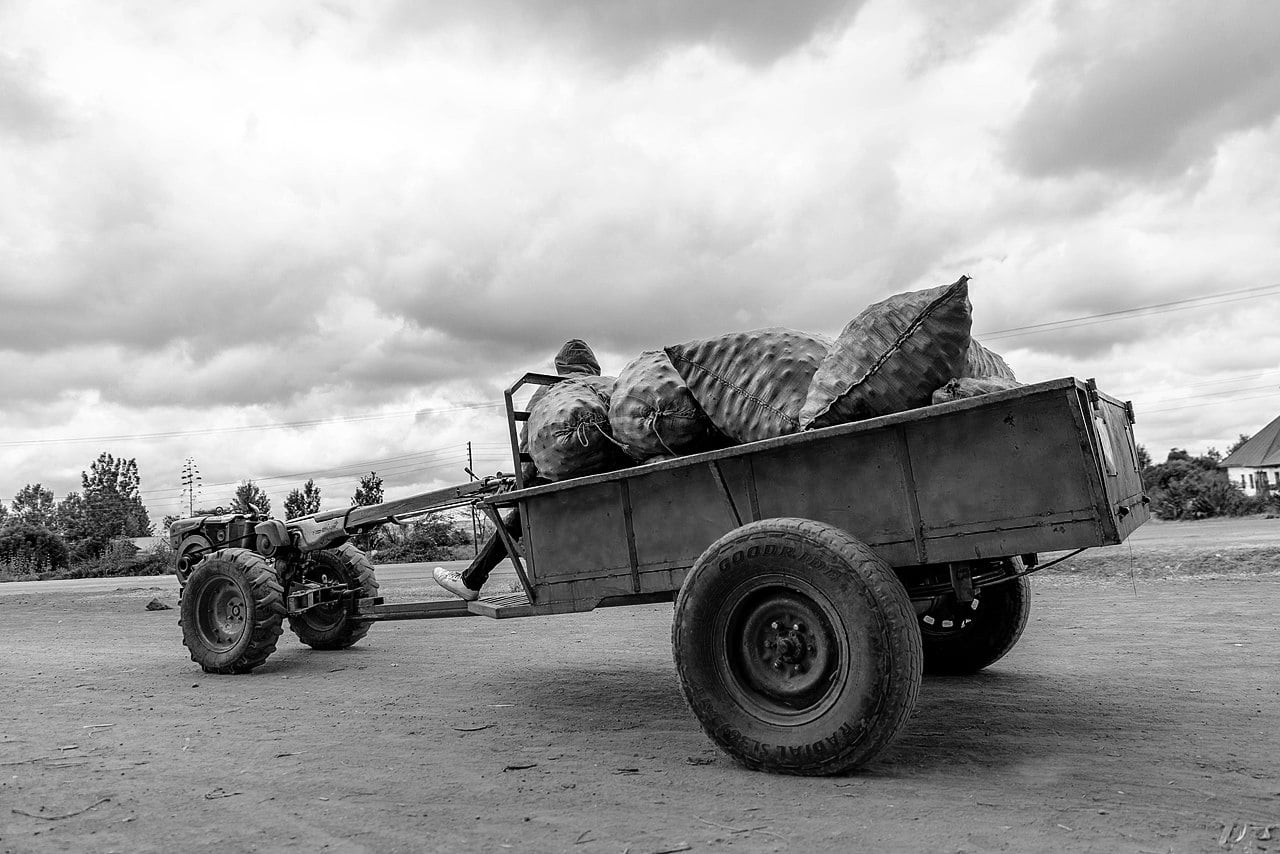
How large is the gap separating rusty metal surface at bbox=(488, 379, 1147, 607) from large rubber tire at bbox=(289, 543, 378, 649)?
13.4ft

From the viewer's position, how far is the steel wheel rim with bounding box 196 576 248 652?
23.7ft

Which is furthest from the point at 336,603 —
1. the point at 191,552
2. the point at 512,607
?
the point at 512,607

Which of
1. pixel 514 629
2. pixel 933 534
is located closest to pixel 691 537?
pixel 933 534

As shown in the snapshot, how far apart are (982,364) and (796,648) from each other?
1.79m

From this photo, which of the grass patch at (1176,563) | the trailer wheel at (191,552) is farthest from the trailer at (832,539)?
the grass patch at (1176,563)

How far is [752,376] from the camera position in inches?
166

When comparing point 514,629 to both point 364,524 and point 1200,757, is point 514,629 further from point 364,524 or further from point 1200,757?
point 1200,757

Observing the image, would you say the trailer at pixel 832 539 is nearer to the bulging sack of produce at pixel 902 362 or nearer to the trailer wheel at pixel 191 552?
the bulging sack of produce at pixel 902 362

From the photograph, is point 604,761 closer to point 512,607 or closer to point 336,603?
point 512,607

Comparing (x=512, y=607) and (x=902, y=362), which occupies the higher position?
(x=902, y=362)

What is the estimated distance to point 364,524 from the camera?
298 inches

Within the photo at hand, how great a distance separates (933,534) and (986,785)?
983 millimetres

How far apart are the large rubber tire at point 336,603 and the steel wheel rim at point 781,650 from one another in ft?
17.0

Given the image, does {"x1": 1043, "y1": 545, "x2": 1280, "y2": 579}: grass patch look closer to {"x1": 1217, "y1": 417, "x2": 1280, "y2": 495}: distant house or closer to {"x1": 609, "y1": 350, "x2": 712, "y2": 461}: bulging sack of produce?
{"x1": 609, "y1": 350, "x2": 712, "y2": 461}: bulging sack of produce
